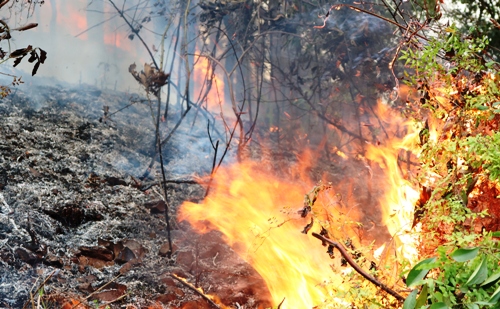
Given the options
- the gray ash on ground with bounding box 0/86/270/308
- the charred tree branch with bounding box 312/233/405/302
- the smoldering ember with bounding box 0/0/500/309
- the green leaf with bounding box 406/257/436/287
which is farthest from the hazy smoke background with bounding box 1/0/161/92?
the green leaf with bounding box 406/257/436/287

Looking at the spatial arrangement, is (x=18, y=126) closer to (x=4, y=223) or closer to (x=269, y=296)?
(x=4, y=223)

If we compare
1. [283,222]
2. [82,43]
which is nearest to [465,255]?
[283,222]

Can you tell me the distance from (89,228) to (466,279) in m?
3.56

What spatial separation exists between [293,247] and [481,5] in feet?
11.8

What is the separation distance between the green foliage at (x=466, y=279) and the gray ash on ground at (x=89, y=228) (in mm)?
2274

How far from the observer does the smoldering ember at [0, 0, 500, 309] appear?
2.26 meters

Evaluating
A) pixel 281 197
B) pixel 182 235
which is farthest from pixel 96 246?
pixel 281 197

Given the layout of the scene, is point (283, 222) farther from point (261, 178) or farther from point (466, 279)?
point (261, 178)

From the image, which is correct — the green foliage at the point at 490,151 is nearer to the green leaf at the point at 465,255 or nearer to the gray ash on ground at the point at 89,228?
the green leaf at the point at 465,255

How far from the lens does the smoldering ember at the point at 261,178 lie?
2.26 metres

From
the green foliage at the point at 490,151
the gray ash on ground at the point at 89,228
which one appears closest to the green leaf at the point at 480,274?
the green foliage at the point at 490,151

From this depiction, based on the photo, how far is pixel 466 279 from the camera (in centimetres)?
137

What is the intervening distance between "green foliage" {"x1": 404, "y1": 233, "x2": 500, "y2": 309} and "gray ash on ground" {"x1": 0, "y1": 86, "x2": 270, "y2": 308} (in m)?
2.27

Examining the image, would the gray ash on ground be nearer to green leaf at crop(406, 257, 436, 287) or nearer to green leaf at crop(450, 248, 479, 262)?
green leaf at crop(406, 257, 436, 287)
